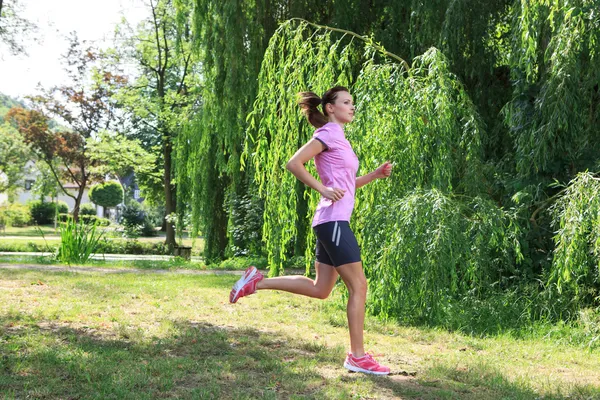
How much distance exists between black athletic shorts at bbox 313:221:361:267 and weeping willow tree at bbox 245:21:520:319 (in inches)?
81.3

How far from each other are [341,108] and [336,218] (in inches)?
29.8

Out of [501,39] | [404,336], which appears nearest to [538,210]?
[404,336]

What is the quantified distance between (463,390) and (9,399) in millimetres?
2486

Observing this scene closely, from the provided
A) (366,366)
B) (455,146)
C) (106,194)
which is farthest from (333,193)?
(106,194)

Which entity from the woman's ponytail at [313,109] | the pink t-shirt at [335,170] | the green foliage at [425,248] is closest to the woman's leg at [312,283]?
the pink t-shirt at [335,170]

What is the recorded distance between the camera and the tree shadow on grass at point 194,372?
3682mm

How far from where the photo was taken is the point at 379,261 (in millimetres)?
6340

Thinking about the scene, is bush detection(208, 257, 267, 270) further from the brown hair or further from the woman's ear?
the woman's ear

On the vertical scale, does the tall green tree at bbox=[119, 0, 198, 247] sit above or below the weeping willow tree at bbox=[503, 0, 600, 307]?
above

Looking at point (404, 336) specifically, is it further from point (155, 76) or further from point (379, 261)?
point (155, 76)

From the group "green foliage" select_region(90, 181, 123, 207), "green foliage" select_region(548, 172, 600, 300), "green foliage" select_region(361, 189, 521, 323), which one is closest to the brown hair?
"green foliage" select_region(361, 189, 521, 323)

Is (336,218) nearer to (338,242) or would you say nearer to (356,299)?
(338,242)

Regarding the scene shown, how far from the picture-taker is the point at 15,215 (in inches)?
1612

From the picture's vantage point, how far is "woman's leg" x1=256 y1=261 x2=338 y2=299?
4.48 meters
